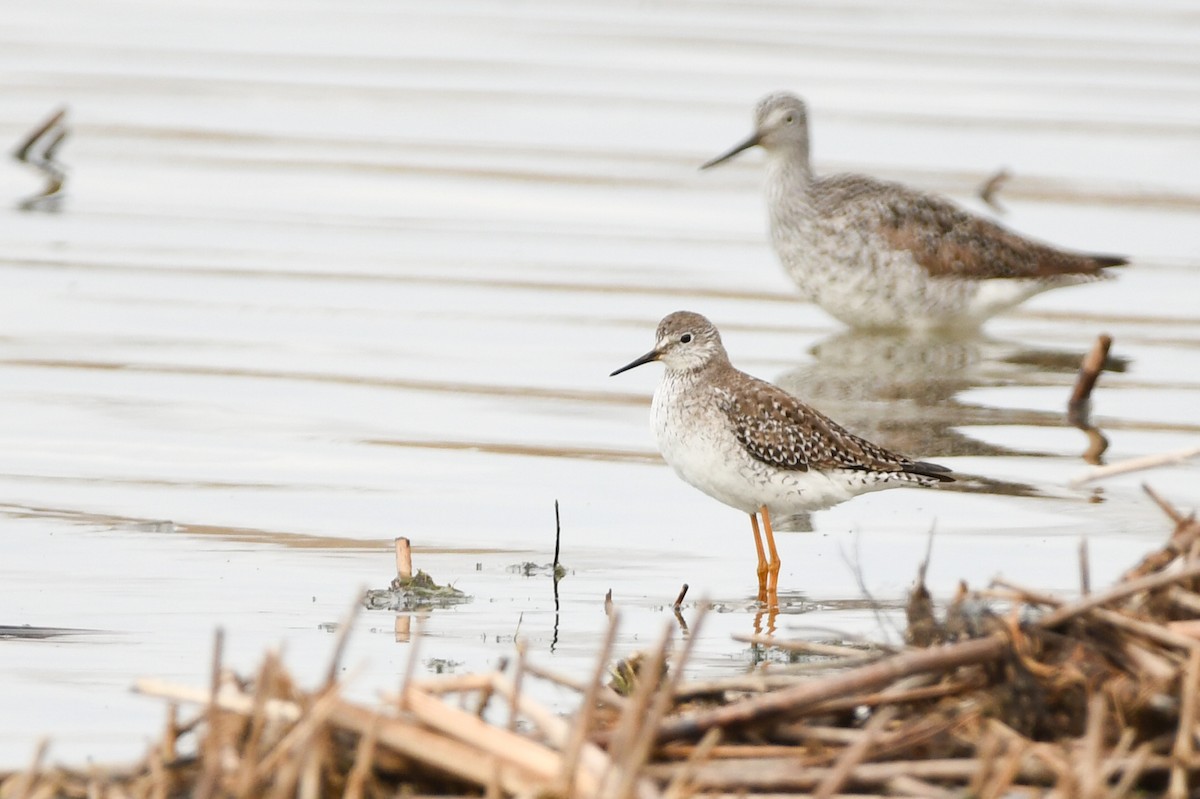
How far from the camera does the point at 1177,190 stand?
1834 cm

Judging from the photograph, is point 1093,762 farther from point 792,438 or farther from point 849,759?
point 792,438

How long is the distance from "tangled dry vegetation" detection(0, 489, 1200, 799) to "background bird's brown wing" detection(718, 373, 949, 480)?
12.4 ft

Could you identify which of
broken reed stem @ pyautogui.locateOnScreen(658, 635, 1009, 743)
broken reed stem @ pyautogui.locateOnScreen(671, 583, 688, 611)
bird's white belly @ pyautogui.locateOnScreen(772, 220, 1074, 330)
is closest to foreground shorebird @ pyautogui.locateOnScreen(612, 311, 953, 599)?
broken reed stem @ pyautogui.locateOnScreen(671, 583, 688, 611)

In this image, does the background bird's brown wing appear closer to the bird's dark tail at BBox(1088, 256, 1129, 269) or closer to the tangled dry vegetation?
the tangled dry vegetation

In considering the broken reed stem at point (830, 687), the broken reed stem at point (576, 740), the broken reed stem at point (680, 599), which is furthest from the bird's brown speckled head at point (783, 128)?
the broken reed stem at point (576, 740)

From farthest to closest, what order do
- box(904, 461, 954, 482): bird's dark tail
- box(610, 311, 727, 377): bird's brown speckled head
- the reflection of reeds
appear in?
the reflection of reeds, box(610, 311, 727, 377): bird's brown speckled head, box(904, 461, 954, 482): bird's dark tail

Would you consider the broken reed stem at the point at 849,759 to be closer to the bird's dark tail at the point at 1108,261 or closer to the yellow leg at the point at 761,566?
the yellow leg at the point at 761,566

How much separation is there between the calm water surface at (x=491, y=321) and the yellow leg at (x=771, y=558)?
0.43 feet

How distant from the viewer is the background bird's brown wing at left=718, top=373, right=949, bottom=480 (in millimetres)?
8758

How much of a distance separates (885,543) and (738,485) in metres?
0.75

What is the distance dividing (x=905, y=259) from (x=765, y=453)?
5417mm

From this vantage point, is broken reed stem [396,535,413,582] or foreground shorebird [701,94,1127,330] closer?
broken reed stem [396,535,413,582]

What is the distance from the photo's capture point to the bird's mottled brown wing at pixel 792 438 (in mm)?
8758

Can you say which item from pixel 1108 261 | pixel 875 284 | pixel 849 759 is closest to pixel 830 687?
pixel 849 759
